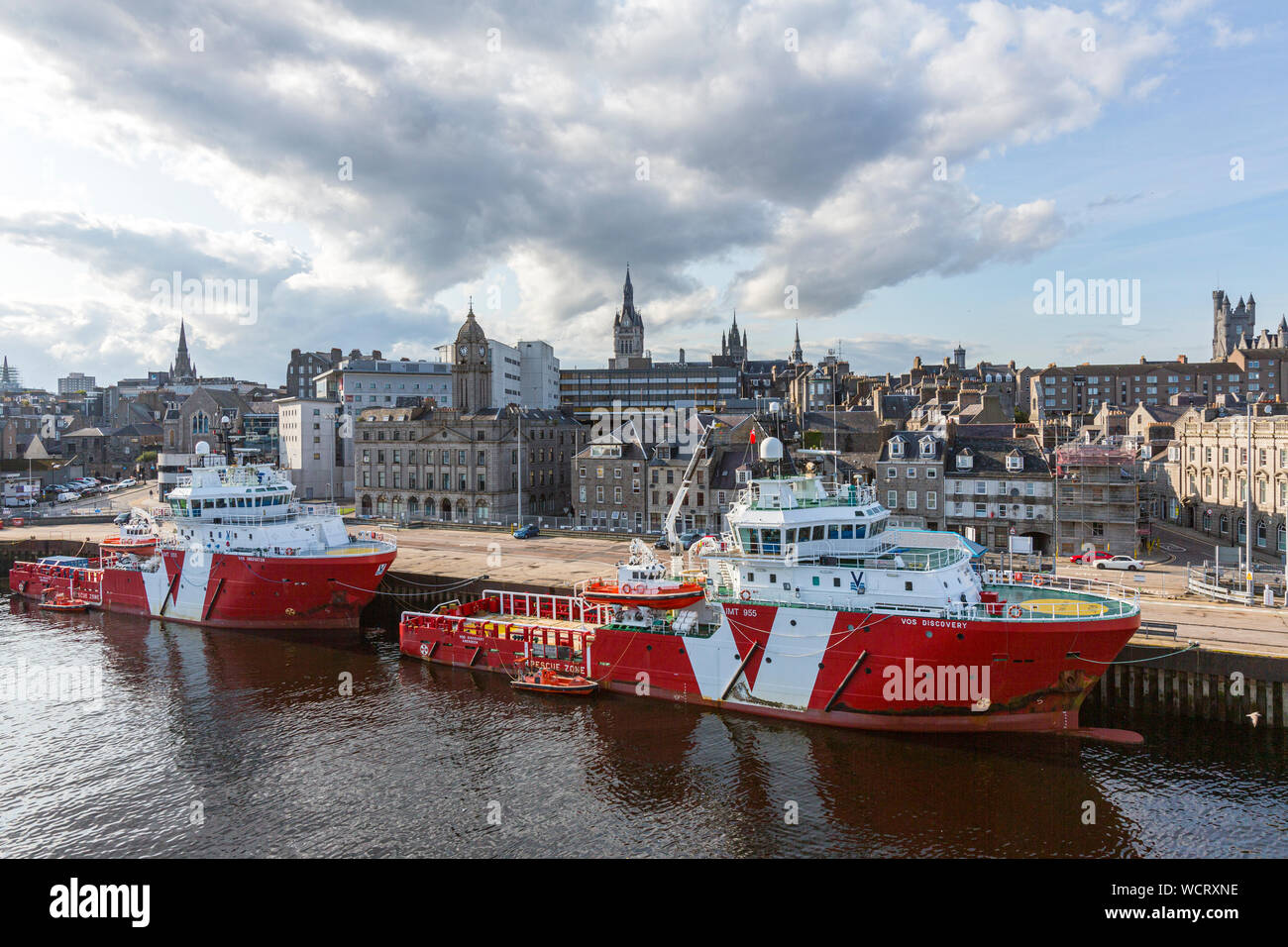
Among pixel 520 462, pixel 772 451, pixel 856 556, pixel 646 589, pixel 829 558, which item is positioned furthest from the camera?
pixel 520 462

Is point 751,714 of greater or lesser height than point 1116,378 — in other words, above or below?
below

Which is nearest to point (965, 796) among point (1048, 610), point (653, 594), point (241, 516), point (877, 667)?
point (877, 667)

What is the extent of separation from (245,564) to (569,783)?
31.9m

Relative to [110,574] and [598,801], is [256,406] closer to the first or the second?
[110,574]

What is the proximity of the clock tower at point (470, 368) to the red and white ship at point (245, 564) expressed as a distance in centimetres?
3504

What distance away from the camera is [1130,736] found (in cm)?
3080

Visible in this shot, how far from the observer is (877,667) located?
3148 cm

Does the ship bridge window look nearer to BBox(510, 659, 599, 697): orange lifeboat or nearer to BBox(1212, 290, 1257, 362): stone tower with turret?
BBox(510, 659, 599, 697): orange lifeboat

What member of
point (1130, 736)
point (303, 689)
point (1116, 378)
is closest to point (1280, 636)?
point (1130, 736)

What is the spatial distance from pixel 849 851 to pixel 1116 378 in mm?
136190

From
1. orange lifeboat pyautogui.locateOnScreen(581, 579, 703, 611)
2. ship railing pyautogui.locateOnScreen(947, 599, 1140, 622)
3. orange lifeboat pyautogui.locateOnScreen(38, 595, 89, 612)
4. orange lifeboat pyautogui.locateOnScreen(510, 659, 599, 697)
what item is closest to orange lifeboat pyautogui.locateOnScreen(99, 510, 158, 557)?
orange lifeboat pyautogui.locateOnScreen(38, 595, 89, 612)

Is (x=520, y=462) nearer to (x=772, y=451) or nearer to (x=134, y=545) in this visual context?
(x=134, y=545)

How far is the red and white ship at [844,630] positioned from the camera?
3030 centimetres

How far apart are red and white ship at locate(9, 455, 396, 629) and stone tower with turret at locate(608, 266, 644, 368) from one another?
12724 cm
